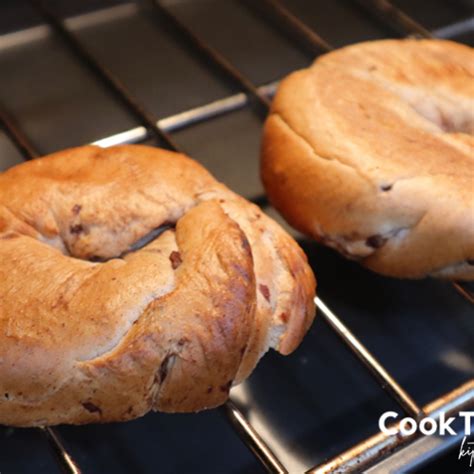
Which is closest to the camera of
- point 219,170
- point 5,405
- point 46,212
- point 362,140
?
point 5,405

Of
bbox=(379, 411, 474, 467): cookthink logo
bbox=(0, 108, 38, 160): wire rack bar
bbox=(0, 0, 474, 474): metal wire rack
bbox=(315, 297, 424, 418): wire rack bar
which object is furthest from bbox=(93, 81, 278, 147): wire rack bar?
bbox=(379, 411, 474, 467): cookthink logo

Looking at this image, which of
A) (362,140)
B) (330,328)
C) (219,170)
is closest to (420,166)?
(362,140)

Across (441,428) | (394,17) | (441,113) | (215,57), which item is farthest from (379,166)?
(394,17)

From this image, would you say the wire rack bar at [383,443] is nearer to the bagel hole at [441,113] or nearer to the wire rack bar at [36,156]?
the wire rack bar at [36,156]

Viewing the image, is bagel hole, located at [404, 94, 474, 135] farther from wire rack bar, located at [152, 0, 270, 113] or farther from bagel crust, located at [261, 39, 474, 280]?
wire rack bar, located at [152, 0, 270, 113]

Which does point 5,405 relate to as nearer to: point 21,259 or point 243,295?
point 21,259

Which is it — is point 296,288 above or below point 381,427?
above

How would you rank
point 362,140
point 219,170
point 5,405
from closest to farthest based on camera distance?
point 5,405 < point 362,140 < point 219,170

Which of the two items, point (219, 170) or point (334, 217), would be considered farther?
point (219, 170)
